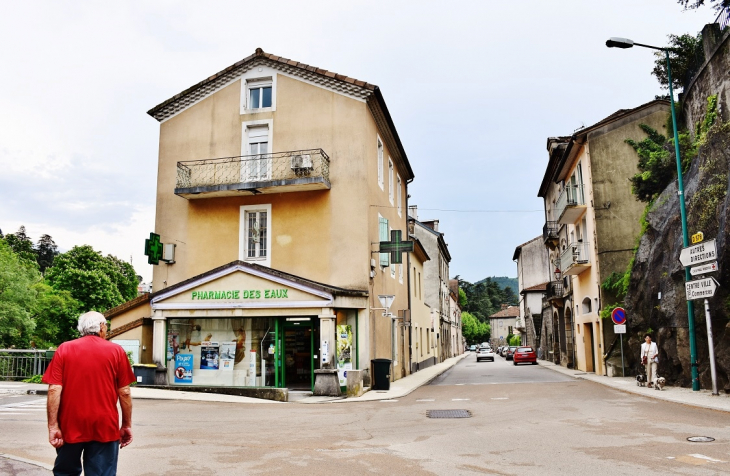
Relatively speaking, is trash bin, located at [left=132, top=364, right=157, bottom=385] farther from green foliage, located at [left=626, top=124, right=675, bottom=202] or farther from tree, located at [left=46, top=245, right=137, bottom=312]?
tree, located at [left=46, top=245, right=137, bottom=312]

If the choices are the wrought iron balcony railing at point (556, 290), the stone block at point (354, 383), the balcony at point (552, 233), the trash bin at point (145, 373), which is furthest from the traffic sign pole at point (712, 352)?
the balcony at point (552, 233)

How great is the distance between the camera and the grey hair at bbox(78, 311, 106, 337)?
4.83 m

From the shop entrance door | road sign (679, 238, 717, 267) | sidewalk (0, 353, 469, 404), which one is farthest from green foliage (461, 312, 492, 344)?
road sign (679, 238, 717, 267)

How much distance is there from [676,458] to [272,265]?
1565 cm

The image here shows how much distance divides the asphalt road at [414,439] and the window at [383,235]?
817 cm

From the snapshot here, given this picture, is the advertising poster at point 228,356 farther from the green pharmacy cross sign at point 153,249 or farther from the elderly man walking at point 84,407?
the elderly man walking at point 84,407

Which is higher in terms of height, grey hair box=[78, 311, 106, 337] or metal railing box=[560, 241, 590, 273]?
metal railing box=[560, 241, 590, 273]

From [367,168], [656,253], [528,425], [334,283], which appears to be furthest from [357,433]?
[656,253]

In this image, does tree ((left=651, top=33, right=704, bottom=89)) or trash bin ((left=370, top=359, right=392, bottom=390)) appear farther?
tree ((left=651, top=33, right=704, bottom=89))

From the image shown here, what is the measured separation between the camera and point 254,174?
21797mm

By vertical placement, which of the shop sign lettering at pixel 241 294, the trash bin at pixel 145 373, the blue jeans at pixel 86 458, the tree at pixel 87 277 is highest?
the tree at pixel 87 277

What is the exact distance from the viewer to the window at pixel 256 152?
2170 cm

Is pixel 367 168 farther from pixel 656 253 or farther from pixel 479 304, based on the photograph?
pixel 479 304

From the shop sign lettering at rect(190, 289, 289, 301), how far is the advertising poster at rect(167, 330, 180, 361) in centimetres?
149
